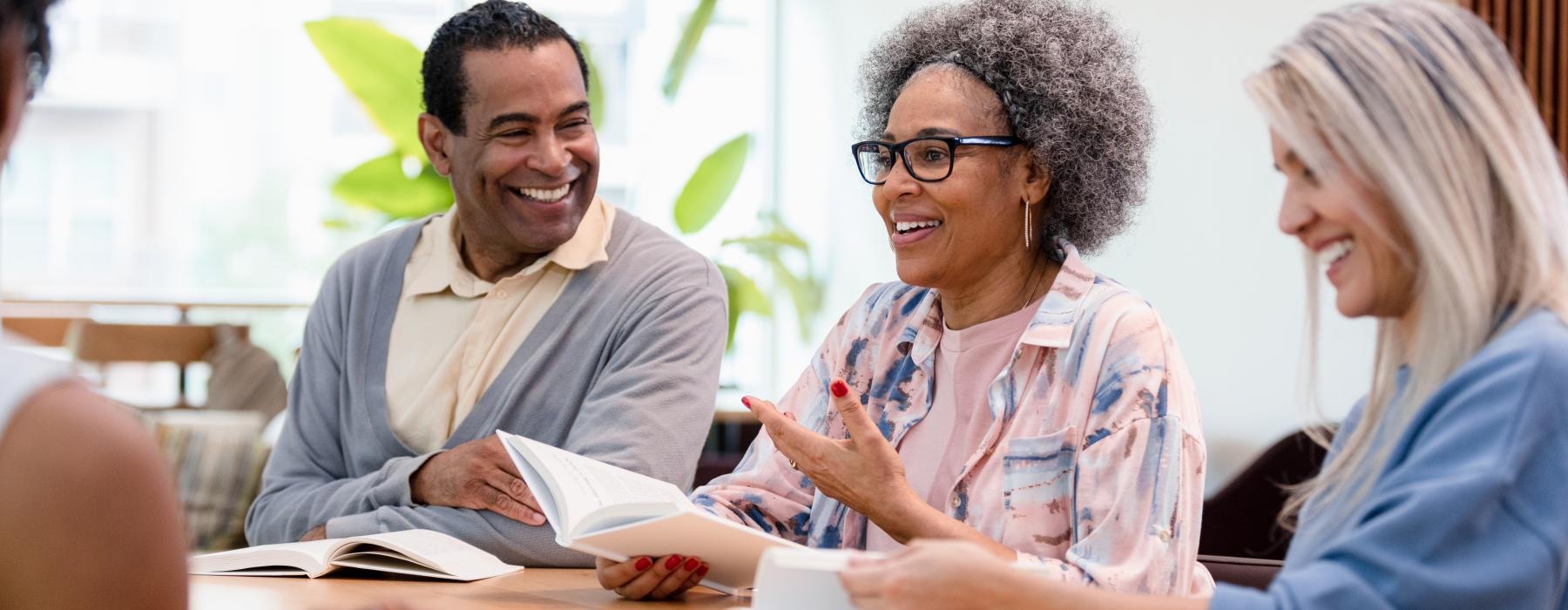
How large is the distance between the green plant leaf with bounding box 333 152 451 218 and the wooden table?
272 cm

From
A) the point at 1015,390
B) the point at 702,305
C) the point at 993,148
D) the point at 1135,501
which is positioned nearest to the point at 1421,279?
the point at 1135,501

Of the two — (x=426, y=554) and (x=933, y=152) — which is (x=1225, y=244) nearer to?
(x=933, y=152)

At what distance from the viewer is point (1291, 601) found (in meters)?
1.04

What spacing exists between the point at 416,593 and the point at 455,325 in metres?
0.75

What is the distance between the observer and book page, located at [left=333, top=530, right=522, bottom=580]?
5.61 ft

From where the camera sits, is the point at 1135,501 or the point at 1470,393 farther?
the point at 1135,501

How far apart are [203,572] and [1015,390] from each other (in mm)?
1007

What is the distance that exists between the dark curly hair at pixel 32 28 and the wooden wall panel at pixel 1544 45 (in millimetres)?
2550

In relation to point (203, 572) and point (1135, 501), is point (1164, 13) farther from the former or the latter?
point (203, 572)

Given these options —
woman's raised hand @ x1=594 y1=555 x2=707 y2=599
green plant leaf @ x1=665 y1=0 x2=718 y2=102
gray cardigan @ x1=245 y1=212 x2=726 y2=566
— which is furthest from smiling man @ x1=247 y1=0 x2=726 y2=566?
green plant leaf @ x1=665 y1=0 x2=718 y2=102

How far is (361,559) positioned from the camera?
5.94 ft

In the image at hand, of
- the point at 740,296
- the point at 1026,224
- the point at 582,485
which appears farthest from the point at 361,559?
the point at 740,296

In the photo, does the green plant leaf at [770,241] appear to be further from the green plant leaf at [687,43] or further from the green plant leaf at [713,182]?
the green plant leaf at [687,43]

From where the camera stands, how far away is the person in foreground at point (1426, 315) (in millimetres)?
997
